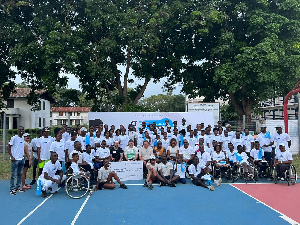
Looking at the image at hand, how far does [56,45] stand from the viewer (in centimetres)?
1673

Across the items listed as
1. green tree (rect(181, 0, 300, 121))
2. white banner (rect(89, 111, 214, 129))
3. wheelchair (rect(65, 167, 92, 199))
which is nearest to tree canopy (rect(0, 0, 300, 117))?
green tree (rect(181, 0, 300, 121))

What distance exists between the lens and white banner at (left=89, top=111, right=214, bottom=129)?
1573cm

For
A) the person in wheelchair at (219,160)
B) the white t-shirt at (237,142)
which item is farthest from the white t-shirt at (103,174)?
the white t-shirt at (237,142)

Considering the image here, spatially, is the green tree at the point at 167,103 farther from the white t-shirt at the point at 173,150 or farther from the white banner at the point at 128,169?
the white banner at the point at 128,169

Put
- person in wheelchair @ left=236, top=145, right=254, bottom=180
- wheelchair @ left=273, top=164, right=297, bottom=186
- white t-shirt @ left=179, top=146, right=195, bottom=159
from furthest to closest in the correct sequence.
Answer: white t-shirt @ left=179, top=146, right=195, bottom=159, person in wheelchair @ left=236, top=145, right=254, bottom=180, wheelchair @ left=273, top=164, right=297, bottom=186

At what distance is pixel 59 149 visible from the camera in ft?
33.6

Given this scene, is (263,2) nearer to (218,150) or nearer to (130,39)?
(130,39)

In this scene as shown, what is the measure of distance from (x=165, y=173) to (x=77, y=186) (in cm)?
298

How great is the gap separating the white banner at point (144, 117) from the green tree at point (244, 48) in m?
2.59

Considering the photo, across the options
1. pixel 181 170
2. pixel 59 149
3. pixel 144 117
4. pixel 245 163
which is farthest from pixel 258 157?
pixel 59 149

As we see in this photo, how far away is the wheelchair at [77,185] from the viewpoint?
9047 millimetres

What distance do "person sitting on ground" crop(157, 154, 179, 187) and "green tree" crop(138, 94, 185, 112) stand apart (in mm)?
48795

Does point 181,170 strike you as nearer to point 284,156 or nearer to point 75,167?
point 284,156

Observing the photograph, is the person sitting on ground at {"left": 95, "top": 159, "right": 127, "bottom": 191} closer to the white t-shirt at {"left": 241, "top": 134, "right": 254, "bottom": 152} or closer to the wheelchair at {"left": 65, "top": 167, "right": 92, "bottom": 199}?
the wheelchair at {"left": 65, "top": 167, "right": 92, "bottom": 199}
